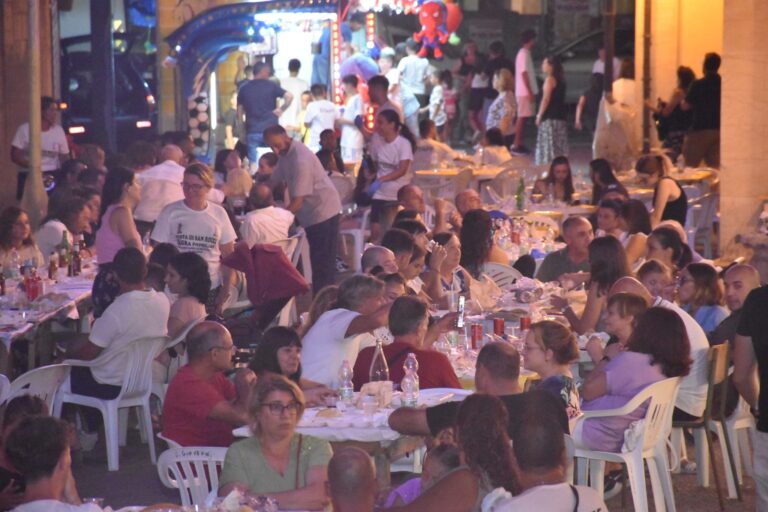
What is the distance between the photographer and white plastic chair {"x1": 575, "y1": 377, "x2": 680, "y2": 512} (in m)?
6.54

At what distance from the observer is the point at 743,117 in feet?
45.6

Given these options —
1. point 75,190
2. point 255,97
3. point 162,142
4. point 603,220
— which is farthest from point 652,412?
point 255,97

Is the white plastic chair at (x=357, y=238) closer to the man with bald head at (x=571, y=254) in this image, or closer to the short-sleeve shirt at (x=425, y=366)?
the man with bald head at (x=571, y=254)

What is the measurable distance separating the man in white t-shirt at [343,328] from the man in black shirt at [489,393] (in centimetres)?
118

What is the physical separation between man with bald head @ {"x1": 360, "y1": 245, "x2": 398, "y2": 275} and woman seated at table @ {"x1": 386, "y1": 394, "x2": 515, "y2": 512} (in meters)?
3.94

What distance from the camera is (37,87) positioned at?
40.2ft

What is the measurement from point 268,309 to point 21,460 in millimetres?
4954

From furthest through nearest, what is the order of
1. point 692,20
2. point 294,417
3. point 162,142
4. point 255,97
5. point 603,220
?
point 692,20 → point 255,97 → point 162,142 → point 603,220 → point 294,417

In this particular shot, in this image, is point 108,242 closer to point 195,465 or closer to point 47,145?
point 195,465

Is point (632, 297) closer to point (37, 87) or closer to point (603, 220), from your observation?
point (603, 220)

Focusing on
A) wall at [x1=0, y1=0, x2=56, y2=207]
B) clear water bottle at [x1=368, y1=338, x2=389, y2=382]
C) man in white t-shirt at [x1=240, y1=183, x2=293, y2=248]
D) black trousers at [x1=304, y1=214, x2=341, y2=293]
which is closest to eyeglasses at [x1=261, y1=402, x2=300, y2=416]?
clear water bottle at [x1=368, y1=338, x2=389, y2=382]

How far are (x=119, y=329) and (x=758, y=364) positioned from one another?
141 inches

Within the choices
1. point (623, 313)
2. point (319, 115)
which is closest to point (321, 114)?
point (319, 115)

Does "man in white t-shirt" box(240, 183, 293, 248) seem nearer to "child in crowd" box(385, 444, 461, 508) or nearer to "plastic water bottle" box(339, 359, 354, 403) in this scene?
"plastic water bottle" box(339, 359, 354, 403)
